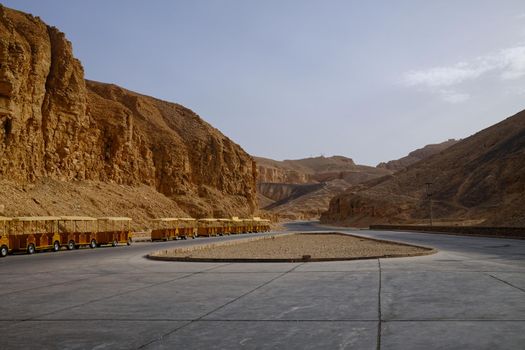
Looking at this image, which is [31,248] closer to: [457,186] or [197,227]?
[197,227]

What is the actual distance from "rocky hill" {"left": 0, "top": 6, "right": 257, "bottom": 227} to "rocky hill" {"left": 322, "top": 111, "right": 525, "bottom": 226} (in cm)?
2716

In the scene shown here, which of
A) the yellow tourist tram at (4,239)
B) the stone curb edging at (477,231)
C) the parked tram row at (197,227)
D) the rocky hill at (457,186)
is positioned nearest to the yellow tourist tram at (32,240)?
the yellow tourist tram at (4,239)

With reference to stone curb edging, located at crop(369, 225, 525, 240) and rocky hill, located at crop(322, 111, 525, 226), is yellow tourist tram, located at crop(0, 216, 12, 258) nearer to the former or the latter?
stone curb edging, located at crop(369, 225, 525, 240)

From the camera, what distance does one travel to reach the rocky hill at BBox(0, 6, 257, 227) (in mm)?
48562

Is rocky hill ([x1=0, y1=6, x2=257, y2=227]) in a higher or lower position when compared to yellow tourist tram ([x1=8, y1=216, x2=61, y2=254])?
higher

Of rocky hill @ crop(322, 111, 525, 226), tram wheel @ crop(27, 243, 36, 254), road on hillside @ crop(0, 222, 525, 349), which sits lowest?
road on hillside @ crop(0, 222, 525, 349)

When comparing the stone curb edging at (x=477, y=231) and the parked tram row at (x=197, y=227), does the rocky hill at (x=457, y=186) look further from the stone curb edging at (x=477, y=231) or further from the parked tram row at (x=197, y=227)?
the parked tram row at (x=197, y=227)

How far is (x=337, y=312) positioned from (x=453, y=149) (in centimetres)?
11476

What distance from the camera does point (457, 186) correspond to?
93.4 meters

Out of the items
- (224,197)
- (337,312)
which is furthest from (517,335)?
(224,197)

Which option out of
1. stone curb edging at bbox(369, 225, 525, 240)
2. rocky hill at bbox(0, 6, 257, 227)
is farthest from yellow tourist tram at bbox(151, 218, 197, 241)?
stone curb edging at bbox(369, 225, 525, 240)

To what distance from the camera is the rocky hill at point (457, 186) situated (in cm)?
7975

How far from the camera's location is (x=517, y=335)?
580 centimetres

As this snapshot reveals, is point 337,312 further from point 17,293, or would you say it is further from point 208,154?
point 208,154
